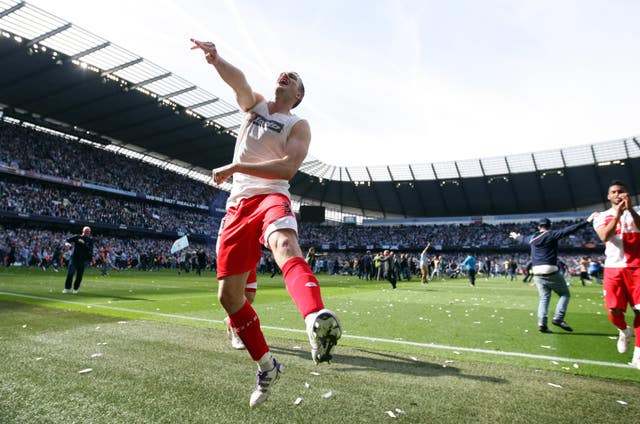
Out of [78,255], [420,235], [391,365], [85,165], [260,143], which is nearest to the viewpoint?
[260,143]

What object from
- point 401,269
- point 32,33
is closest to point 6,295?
point 32,33

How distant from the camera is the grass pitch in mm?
2756

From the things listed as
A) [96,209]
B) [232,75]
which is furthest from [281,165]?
[96,209]

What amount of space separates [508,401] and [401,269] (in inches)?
1159

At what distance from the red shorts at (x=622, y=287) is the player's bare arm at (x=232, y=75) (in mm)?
4804

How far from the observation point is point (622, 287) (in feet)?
16.1

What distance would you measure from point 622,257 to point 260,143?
467 centimetres

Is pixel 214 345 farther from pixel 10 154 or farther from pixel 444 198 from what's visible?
pixel 444 198

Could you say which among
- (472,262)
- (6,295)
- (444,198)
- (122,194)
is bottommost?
(6,295)

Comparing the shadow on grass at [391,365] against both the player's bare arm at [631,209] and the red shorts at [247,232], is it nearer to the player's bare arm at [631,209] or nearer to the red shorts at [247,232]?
the red shorts at [247,232]

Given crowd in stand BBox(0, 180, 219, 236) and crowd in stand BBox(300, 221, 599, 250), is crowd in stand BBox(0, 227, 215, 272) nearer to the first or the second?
crowd in stand BBox(0, 180, 219, 236)

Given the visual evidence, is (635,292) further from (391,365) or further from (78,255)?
(78,255)

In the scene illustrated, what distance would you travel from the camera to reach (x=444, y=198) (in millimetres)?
60750

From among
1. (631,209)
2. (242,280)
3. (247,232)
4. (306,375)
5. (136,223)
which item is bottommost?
(306,375)
